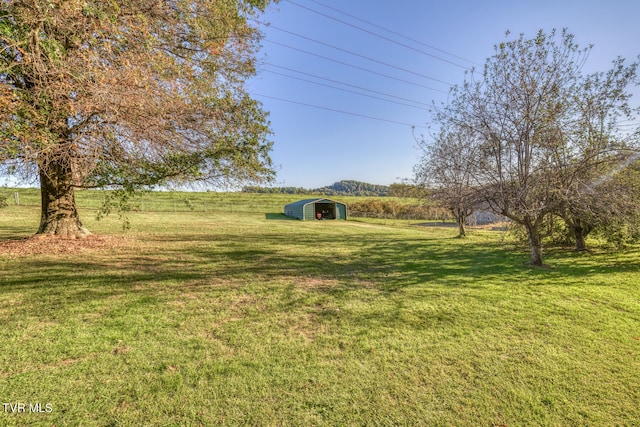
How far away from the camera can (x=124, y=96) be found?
15.8 feet

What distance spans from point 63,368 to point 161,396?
1098 mm

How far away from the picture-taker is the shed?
87.9 feet

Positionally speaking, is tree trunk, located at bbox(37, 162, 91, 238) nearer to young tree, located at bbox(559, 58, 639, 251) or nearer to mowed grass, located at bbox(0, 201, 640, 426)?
mowed grass, located at bbox(0, 201, 640, 426)

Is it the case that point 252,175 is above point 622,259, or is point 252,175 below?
above

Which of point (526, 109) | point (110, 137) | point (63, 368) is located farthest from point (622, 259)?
point (110, 137)

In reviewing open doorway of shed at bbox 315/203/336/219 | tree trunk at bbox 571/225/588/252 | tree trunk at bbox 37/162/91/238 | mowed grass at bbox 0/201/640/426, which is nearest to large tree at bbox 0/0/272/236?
tree trunk at bbox 37/162/91/238

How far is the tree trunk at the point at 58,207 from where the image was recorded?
7.62 metres

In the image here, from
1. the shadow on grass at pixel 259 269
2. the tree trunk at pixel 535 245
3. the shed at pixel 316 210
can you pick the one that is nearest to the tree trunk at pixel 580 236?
the shadow on grass at pixel 259 269

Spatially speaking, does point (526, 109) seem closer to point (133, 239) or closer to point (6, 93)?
point (6, 93)

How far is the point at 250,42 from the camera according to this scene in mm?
8359

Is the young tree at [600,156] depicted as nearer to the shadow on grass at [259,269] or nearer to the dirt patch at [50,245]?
the shadow on grass at [259,269]

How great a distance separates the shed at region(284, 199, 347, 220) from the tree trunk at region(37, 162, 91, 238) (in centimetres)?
1905

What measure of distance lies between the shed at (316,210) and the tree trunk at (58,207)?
1905cm

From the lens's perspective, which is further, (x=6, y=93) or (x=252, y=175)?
(x=252, y=175)
